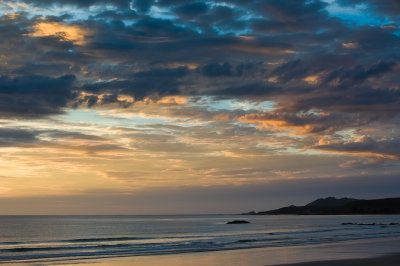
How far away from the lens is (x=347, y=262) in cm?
2994

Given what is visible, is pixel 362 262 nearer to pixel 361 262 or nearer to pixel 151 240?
pixel 361 262

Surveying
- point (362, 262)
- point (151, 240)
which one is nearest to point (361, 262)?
point (362, 262)

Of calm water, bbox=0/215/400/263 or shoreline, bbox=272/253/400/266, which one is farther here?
calm water, bbox=0/215/400/263

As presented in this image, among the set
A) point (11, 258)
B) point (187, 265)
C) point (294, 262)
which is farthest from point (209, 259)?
point (11, 258)

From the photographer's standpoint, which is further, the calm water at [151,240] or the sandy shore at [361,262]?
the calm water at [151,240]

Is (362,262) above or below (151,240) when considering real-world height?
above

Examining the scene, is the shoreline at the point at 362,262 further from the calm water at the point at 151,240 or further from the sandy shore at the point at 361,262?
the calm water at the point at 151,240

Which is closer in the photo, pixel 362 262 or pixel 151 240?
pixel 362 262

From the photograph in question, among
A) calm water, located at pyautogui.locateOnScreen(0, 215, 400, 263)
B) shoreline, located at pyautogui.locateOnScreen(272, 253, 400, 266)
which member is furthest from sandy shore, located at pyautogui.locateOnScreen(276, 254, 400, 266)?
calm water, located at pyautogui.locateOnScreen(0, 215, 400, 263)

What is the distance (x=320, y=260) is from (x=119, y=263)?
15.0m

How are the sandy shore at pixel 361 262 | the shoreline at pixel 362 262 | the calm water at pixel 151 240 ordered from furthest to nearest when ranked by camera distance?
1. the calm water at pixel 151 240
2. the shoreline at pixel 362 262
3. the sandy shore at pixel 361 262

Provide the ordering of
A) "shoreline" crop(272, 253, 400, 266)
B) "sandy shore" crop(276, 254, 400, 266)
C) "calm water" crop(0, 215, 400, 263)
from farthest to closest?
"calm water" crop(0, 215, 400, 263) < "shoreline" crop(272, 253, 400, 266) < "sandy shore" crop(276, 254, 400, 266)

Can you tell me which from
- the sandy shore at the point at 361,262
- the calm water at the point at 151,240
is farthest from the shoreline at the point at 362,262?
the calm water at the point at 151,240

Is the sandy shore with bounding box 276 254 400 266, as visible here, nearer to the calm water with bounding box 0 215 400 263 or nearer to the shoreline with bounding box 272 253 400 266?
the shoreline with bounding box 272 253 400 266
